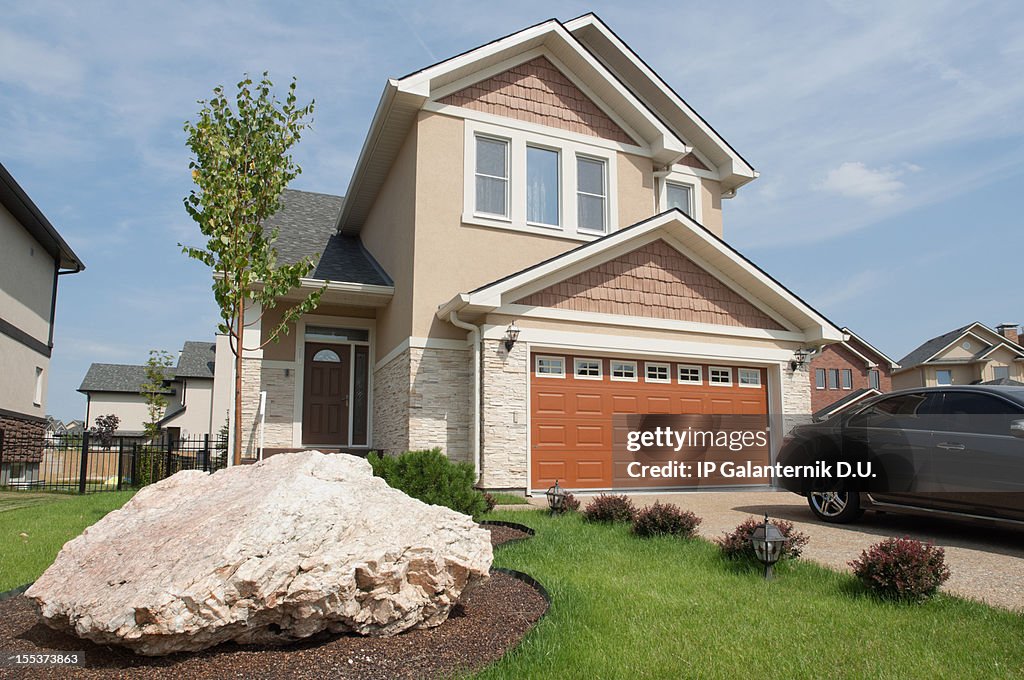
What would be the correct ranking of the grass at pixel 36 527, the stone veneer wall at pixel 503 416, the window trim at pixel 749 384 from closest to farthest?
the grass at pixel 36 527
the stone veneer wall at pixel 503 416
the window trim at pixel 749 384

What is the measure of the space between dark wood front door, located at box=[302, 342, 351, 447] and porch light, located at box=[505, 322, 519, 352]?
4.39 metres

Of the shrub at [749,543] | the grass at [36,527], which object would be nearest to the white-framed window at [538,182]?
the grass at [36,527]

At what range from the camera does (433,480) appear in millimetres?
7965

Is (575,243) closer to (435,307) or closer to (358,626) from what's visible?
(435,307)

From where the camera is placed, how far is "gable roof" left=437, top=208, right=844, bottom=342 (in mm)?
11617

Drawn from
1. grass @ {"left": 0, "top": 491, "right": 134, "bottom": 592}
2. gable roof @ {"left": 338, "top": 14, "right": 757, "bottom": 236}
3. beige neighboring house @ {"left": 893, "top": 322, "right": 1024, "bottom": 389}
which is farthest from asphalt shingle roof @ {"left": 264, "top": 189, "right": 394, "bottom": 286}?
beige neighboring house @ {"left": 893, "top": 322, "right": 1024, "bottom": 389}

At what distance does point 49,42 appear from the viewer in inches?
347

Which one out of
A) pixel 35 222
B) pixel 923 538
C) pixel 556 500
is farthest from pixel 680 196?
pixel 35 222

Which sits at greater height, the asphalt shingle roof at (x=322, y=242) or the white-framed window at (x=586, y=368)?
the asphalt shingle roof at (x=322, y=242)

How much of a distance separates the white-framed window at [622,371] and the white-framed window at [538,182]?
272 centimetres

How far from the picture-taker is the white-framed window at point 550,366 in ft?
40.4

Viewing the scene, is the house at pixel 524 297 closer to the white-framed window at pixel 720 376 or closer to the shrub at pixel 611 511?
the white-framed window at pixel 720 376

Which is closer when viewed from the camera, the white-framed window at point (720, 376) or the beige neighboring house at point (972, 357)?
the white-framed window at point (720, 376)

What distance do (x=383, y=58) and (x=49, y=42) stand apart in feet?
19.0
